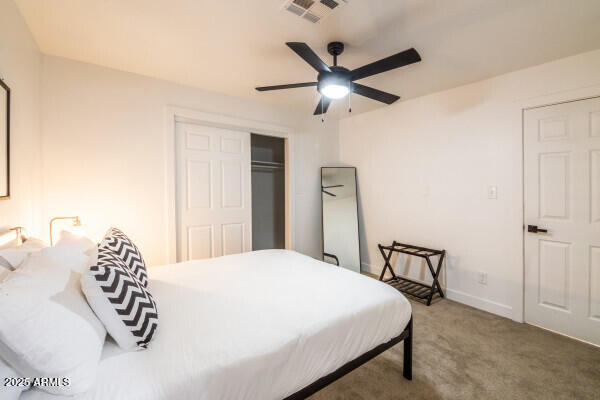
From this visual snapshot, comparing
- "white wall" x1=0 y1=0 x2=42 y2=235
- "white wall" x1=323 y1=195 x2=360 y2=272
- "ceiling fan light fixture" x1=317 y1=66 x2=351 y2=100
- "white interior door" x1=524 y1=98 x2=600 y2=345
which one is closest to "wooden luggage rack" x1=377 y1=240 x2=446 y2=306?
"white wall" x1=323 y1=195 x2=360 y2=272

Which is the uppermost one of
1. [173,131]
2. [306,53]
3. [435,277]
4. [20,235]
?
[306,53]

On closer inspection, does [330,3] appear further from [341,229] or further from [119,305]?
[341,229]

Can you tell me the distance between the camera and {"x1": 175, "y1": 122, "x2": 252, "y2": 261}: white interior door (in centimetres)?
290

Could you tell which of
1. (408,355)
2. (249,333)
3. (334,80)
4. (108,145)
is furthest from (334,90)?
(108,145)

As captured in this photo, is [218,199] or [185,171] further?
[218,199]

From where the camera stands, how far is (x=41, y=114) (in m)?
2.17

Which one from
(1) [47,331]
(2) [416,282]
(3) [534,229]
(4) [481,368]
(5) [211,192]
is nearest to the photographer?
(1) [47,331]

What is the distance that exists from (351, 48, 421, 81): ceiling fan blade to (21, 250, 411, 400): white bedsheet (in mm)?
1459

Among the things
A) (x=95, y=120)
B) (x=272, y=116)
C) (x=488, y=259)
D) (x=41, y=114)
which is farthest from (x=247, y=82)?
(x=488, y=259)

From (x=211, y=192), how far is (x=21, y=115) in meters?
1.67

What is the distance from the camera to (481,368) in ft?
6.03

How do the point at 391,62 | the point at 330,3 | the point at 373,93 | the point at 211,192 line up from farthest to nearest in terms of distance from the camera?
the point at 211,192
the point at 373,93
the point at 391,62
the point at 330,3

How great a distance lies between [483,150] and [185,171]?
3272 mm

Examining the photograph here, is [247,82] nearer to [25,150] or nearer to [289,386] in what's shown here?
[25,150]
